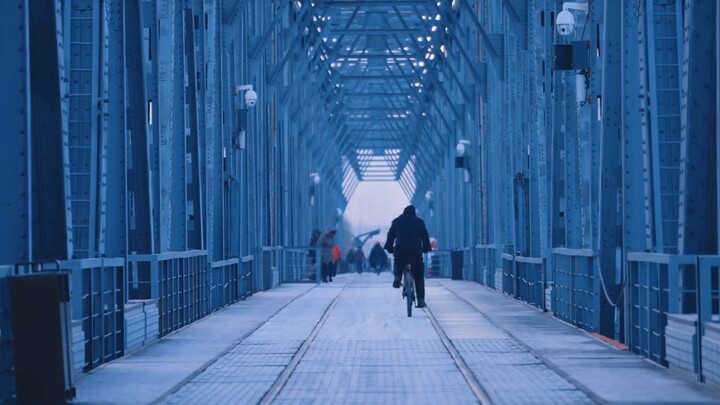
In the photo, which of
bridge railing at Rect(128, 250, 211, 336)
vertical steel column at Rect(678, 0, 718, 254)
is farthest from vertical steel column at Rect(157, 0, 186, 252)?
vertical steel column at Rect(678, 0, 718, 254)

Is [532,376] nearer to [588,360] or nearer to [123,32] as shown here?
[588,360]

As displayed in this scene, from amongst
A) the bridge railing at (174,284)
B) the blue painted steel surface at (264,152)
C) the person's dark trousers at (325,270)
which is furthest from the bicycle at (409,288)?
the person's dark trousers at (325,270)

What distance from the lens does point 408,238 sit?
21.6 meters

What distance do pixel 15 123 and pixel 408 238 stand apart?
456 inches

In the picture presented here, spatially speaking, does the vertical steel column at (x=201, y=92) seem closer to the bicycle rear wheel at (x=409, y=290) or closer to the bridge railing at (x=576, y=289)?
the bicycle rear wheel at (x=409, y=290)

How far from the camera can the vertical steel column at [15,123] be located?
1048cm

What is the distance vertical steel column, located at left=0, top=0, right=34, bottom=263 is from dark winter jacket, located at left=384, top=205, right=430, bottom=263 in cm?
1135

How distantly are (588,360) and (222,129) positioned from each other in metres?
12.8

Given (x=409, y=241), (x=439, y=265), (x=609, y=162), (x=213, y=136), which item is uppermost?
(x=213, y=136)

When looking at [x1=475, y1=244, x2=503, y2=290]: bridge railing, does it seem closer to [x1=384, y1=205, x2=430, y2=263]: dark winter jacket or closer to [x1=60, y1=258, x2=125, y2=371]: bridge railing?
[x1=384, y1=205, x2=430, y2=263]: dark winter jacket

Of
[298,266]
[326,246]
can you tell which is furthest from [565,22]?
[298,266]

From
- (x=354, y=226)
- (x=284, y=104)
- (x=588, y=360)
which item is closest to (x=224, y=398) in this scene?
(x=588, y=360)

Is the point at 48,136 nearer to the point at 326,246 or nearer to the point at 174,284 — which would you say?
the point at 174,284

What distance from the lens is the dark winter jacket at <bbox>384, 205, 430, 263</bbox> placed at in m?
21.6
